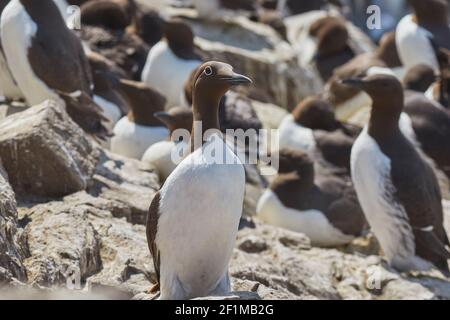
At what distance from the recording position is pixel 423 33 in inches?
606

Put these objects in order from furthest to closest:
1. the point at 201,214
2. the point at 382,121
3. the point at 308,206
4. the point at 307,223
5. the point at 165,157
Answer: the point at 308,206 < the point at 307,223 < the point at 165,157 < the point at 382,121 < the point at 201,214

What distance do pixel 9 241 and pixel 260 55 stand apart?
34.5 ft

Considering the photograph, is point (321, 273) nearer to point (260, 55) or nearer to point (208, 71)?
point (208, 71)

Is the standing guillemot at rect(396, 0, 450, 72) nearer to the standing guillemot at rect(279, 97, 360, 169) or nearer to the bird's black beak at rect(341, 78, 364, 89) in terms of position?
the standing guillemot at rect(279, 97, 360, 169)

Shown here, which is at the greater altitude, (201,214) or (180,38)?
(201,214)

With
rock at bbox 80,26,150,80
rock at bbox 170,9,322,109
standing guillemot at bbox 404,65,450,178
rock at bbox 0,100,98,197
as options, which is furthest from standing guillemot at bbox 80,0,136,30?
rock at bbox 0,100,98,197

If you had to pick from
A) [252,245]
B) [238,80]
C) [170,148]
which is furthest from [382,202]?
[238,80]

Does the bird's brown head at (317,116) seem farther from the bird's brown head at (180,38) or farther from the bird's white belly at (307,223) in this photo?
the bird's brown head at (180,38)

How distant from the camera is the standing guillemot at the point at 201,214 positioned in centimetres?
A: 584

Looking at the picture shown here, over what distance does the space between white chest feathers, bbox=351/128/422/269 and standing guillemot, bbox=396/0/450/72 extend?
6.26 metres

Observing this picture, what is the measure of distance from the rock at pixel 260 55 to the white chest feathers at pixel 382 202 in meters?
5.93

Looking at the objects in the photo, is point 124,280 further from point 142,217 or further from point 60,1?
point 60,1

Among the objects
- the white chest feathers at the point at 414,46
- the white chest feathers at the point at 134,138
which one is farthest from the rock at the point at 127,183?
the white chest feathers at the point at 414,46
